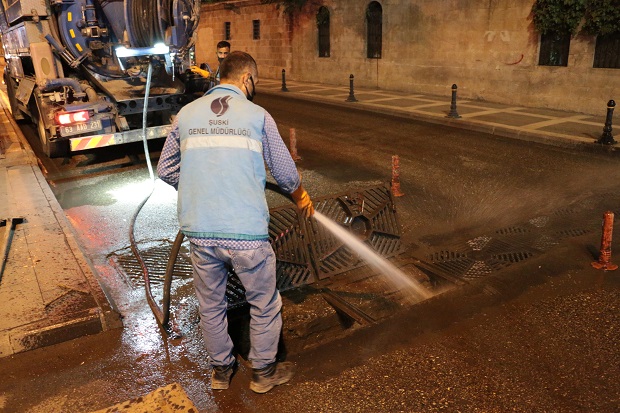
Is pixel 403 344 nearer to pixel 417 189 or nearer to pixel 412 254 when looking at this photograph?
pixel 412 254

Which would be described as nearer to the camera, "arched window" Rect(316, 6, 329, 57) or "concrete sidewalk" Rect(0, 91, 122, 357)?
"concrete sidewalk" Rect(0, 91, 122, 357)

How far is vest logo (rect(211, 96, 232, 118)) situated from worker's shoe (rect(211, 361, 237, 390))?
1693 millimetres

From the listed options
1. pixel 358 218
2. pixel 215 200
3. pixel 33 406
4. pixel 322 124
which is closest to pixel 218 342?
pixel 215 200

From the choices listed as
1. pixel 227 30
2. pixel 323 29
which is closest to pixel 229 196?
pixel 323 29

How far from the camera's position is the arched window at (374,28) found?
20984 mm

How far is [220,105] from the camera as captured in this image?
3244 millimetres

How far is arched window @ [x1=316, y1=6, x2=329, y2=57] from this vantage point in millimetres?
23375

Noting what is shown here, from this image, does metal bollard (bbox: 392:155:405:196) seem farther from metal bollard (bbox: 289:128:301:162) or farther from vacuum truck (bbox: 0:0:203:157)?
vacuum truck (bbox: 0:0:203:157)

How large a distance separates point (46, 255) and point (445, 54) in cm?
1590

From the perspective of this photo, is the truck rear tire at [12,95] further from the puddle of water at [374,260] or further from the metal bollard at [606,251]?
the metal bollard at [606,251]

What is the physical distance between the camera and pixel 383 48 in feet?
68.5

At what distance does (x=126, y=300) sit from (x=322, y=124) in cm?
984

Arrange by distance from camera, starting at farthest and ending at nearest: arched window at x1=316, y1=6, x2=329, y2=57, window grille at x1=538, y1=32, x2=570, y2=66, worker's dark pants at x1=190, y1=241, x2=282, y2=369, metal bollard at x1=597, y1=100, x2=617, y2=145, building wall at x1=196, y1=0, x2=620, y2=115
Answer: arched window at x1=316, y1=6, x2=329, y2=57, window grille at x1=538, y1=32, x2=570, y2=66, building wall at x1=196, y1=0, x2=620, y2=115, metal bollard at x1=597, y1=100, x2=617, y2=145, worker's dark pants at x1=190, y1=241, x2=282, y2=369

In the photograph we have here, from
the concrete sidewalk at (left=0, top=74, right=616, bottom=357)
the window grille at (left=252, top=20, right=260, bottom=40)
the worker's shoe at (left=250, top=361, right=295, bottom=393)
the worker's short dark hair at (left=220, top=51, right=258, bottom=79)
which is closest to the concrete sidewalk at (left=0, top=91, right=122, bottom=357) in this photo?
the concrete sidewalk at (left=0, top=74, right=616, bottom=357)
